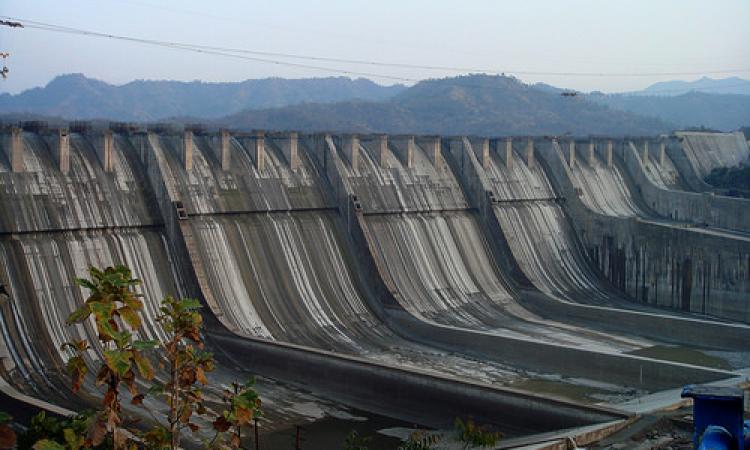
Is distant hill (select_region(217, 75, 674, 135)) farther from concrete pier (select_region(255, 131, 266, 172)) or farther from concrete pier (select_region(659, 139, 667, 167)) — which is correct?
concrete pier (select_region(255, 131, 266, 172))

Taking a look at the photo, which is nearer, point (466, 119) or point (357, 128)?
point (357, 128)

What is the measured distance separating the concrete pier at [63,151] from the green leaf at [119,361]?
16132mm

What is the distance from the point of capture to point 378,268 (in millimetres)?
24172

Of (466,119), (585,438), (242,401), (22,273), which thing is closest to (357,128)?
(466,119)

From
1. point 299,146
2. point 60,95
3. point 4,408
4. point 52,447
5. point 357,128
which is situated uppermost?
point 60,95

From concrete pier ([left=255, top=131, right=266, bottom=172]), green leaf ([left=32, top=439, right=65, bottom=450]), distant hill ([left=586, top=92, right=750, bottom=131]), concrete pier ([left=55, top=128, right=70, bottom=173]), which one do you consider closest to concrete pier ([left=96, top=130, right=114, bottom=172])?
concrete pier ([left=55, top=128, right=70, bottom=173])

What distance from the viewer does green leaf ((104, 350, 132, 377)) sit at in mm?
5438

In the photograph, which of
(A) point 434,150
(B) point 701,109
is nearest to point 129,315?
(A) point 434,150

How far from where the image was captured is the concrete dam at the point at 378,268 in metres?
17.4

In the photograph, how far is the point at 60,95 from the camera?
133 m

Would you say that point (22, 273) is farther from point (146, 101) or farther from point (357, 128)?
point (146, 101)

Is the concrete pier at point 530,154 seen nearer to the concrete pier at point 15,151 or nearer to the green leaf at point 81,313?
the concrete pier at point 15,151

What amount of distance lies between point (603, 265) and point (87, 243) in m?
17.4

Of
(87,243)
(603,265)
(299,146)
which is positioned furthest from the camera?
(603,265)
